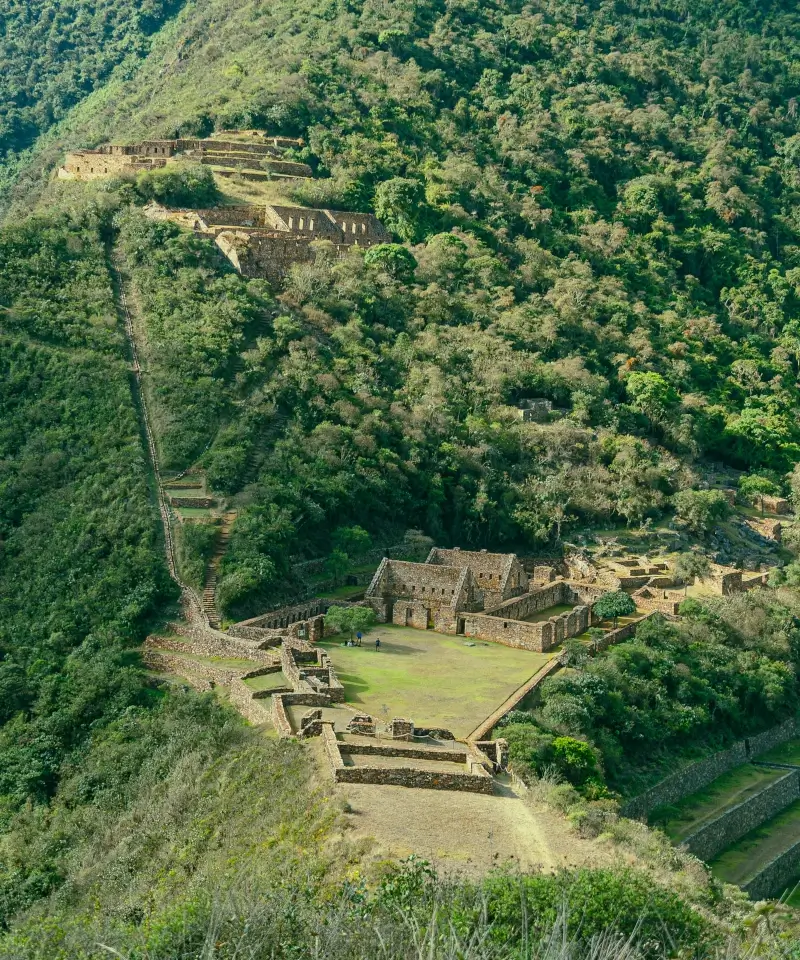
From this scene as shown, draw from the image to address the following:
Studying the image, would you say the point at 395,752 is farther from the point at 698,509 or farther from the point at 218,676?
the point at 698,509

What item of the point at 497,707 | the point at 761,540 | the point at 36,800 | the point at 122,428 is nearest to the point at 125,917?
the point at 36,800

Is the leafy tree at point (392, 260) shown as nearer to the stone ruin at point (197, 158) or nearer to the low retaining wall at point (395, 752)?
the stone ruin at point (197, 158)

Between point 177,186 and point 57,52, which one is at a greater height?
point 57,52

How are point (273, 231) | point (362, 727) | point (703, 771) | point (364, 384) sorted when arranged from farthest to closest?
1. point (273, 231)
2. point (364, 384)
3. point (703, 771)
4. point (362, 727)

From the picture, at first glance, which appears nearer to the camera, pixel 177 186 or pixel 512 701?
pixel 512 701

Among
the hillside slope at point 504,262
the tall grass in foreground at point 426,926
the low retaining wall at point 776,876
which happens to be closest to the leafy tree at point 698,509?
the hillside slope at point 504,262

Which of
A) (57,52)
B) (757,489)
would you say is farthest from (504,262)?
(57,52)
